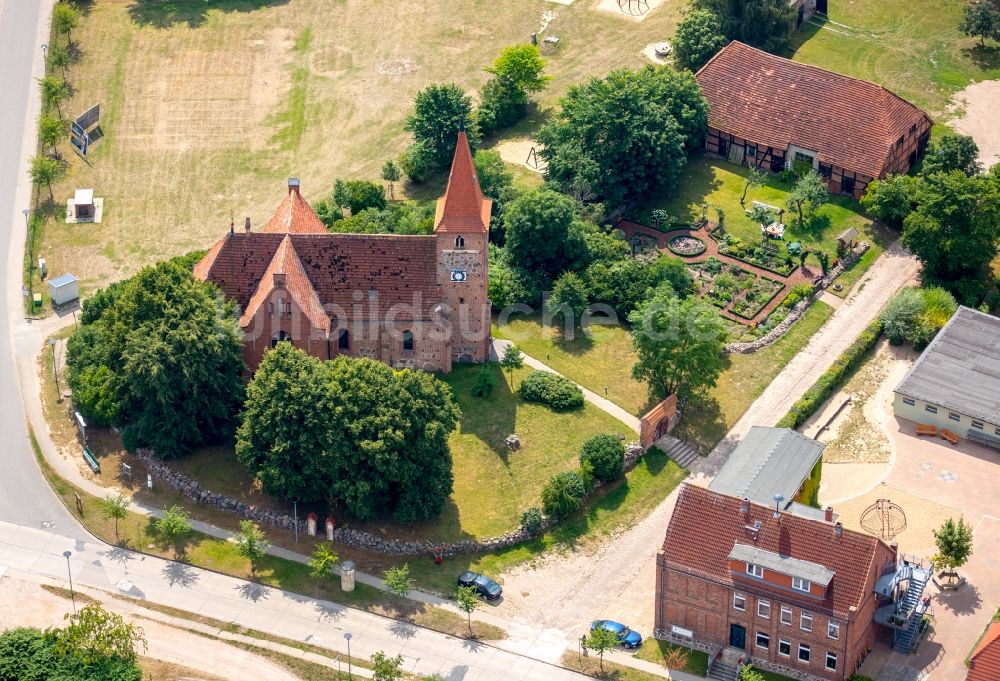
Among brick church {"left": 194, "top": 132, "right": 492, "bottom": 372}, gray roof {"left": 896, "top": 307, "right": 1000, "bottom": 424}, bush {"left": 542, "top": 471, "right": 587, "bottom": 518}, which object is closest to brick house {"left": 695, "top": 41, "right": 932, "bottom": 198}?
gray roof {"left": 896, "top": 307, "right": 1000, "bottom": 424}

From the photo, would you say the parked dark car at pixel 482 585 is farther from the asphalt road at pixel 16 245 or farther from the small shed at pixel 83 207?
the small shed at pixel 83 207

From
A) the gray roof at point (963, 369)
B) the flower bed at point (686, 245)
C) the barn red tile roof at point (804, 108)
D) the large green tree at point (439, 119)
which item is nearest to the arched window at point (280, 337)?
the large green tree at point (439, 119)

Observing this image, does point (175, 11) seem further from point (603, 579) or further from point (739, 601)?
point (739, 601)

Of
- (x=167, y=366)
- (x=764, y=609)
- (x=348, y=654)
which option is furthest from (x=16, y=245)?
(x=764, y=609)

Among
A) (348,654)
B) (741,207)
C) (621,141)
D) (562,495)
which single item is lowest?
(348,654)

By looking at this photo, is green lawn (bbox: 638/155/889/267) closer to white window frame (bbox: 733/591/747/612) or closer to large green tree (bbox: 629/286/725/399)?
large green tree (bbox: 629/286/725/399)

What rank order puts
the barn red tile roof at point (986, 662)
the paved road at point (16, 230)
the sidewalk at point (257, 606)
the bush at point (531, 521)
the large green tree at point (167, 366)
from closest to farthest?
the barn red tile roof at point (986, 662)
the sidewalk at point (257, 606)
the bush at point (531, 521)
the large green tree at point (167, 366)
the paved road at point (16, 230)
